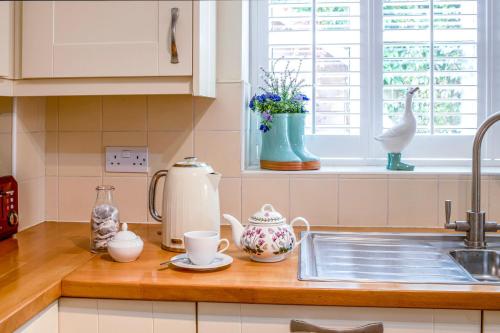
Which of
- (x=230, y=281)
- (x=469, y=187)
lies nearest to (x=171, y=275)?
(x=230, y=281)

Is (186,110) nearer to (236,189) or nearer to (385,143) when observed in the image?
(236,189)

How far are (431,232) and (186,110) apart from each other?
0.87 meters

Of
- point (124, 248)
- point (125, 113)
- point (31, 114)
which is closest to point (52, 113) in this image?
point (31, 114)

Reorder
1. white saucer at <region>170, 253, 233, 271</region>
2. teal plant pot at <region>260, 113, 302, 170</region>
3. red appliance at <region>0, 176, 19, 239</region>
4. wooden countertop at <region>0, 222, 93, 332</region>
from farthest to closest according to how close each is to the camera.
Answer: teal plant pot at <region>260, 113, 302, 170</region>
red appliance at <region>0, 176, 19, 239</region>
white saucer at <region>170, 253, 233, 271</region>
wooden countertop at <region>0, 222, 93, 332</region>

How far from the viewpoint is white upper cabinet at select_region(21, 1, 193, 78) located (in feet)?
5.04

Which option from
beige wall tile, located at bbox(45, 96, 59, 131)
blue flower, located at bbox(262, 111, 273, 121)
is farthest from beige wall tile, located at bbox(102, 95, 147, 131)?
blue flower, located at bbox(262, 111, 273, 121)

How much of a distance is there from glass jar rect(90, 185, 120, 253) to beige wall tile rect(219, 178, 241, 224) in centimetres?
44

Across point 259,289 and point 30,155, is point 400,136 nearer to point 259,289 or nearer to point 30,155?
point 259,289

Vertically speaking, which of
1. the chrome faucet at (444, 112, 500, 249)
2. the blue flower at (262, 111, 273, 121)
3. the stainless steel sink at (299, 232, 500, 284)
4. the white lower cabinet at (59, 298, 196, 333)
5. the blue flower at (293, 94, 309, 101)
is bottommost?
the white lower cabinet at (59, 298, 196, 333)

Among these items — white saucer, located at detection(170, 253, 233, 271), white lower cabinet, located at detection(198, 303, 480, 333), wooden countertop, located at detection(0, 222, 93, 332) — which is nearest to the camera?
wooden countertop, located at detection(0, 222, 93, 332)

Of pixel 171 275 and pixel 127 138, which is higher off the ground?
pixel 127 138

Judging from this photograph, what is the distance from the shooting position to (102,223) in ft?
4.94

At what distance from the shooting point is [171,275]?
130cm

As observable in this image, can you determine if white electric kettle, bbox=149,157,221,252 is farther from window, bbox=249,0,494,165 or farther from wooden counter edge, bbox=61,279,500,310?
window, bbox=249,0,494,165
